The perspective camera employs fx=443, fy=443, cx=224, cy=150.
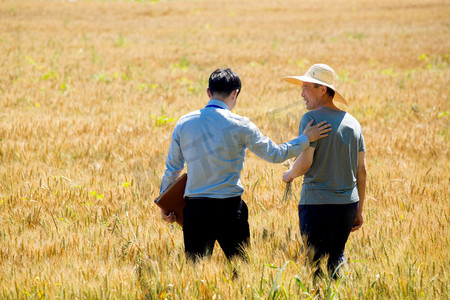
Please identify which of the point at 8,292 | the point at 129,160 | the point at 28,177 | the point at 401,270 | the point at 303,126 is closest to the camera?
the point at 8,292

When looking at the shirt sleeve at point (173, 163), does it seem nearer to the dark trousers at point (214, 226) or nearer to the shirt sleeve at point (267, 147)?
the dark trousers at point (214, 226)

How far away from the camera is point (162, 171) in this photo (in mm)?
6055

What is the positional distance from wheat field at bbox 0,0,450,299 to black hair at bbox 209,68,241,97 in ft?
3.79

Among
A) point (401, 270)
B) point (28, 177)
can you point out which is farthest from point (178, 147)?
point (28, 177)

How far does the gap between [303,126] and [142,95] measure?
8795 millimetres

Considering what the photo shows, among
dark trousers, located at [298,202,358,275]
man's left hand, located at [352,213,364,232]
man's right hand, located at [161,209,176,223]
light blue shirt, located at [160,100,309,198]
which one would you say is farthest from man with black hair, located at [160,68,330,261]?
man's left hand, located at [352,213,364,232]

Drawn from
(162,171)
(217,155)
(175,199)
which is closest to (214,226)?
(175,199)

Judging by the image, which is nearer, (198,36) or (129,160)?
(129,160)

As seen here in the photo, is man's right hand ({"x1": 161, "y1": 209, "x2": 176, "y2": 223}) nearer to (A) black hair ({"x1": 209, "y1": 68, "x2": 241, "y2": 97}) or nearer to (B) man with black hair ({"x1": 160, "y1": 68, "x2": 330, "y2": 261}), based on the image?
(B) man with black hair ({"x1": 160, "y1": 68, "x2": 330, "y2": 261})

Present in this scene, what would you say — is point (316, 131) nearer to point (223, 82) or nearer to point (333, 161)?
point (333, 161)

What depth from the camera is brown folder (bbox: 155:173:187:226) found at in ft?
10.4

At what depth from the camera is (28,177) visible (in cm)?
560

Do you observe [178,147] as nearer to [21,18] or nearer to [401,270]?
[401,270]

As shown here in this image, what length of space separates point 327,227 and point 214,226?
0.78 meters
